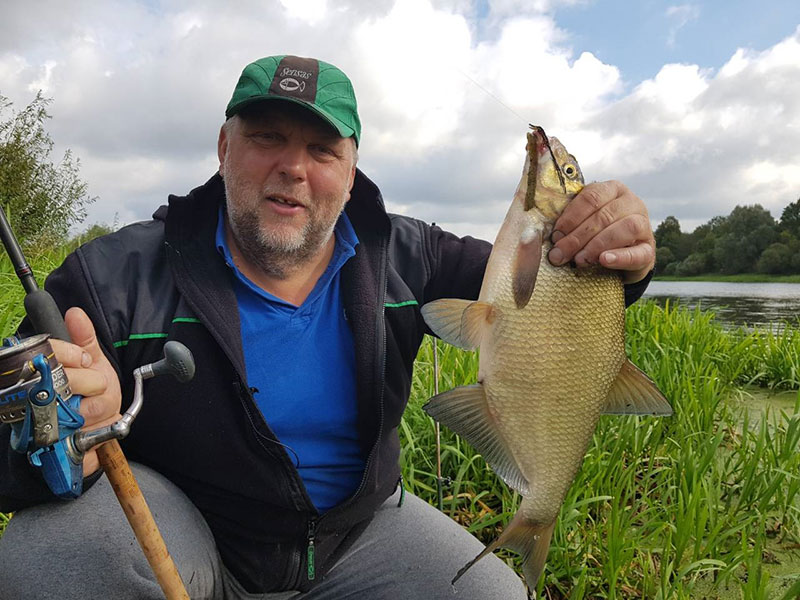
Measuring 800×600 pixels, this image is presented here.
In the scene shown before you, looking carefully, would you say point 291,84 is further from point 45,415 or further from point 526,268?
point 45,415

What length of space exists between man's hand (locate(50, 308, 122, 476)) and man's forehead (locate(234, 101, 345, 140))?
973 mm

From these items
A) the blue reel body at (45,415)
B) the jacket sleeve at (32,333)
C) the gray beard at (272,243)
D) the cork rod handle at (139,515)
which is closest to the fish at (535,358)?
the gray beard at (272,243)

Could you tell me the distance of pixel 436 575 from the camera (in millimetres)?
2361

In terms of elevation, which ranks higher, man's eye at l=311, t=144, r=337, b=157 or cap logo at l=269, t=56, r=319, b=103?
cap logo at l=269, t=56, r=319, b=103

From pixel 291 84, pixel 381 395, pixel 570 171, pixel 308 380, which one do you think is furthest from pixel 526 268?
pixel 291 84

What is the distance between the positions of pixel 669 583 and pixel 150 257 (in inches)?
94.4

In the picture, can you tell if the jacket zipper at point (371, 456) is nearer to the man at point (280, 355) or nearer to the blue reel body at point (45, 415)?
the man at point (280, 355)

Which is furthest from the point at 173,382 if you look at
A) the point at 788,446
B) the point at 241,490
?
the point at 788,446

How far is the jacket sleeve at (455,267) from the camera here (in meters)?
2.63

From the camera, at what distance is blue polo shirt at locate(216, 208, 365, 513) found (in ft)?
7.41

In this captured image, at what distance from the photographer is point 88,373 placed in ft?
5.37

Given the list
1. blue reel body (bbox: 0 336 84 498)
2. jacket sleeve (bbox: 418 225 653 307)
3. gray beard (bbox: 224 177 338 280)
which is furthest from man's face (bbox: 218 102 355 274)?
blue reel body (bbox: 0 336 84 498)

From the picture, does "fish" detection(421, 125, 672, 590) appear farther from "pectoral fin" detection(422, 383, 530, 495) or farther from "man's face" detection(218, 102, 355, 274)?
"man's face" detection(218, 102, 355, 274)

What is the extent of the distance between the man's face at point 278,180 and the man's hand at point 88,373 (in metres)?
0.77
